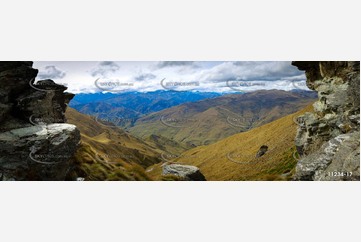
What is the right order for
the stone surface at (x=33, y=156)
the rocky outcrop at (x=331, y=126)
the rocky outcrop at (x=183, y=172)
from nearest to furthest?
the rocky outcrop at (x=331, y=126)
the stone surface at (x=33, y=156)
the rocky outcrop at (x=183, y=172)

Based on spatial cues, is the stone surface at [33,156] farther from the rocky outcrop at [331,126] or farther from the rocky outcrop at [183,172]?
the rocky outcrop at [331,126]

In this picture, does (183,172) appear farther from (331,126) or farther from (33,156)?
(331,126)

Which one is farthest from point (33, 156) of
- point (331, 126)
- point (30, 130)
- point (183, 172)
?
point (331, 126)

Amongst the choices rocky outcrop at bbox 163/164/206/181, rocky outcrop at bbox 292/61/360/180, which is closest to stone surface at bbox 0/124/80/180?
rocky outcrop at bbox 163/164/206/181

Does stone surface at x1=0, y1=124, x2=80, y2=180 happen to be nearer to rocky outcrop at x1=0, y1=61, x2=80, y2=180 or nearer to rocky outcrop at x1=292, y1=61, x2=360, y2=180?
rocky outcrop at x1=0, y1=61, x2=80, y2=180

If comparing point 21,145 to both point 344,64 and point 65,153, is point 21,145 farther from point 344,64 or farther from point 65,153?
point 344,64

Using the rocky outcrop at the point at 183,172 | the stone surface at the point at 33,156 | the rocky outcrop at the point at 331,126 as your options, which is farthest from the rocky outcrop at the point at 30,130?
the rocky outcrop at the point at 331,126
